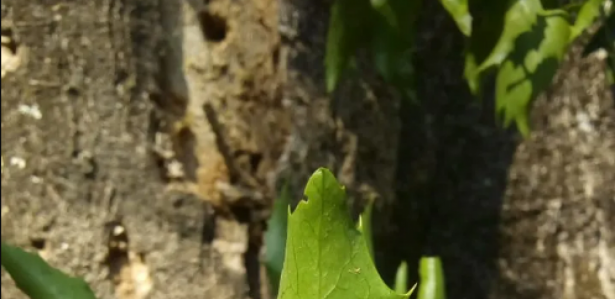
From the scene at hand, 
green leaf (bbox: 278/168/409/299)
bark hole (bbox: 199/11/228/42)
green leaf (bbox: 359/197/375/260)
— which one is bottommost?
green leaf (bbox: 359/197/375/260)

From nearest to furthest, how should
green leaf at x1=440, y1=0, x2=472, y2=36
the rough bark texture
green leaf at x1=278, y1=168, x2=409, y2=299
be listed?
green leaf at x1=278, y1=168, x2=409, y2=299 < green leaf at x1=440, y1=0, x2=472, y2=36 < the rough bark texture

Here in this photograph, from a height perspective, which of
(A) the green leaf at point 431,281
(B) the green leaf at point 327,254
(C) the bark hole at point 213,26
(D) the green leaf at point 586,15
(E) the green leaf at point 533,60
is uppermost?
(C) the bark hole at point 213,26

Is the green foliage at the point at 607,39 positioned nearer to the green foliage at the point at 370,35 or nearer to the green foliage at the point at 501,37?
the green foliage at the point at 501,37

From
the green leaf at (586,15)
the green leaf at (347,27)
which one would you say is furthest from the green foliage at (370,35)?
the green leaf at (586,15)

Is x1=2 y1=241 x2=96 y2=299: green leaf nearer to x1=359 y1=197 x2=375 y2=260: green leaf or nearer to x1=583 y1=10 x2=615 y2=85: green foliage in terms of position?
x1=359 y1=197 x2=375 y2=260: green leaf

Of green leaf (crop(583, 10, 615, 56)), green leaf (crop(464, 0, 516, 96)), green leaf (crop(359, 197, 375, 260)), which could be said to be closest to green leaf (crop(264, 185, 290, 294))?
green leaf (crop(359, 197, 375, 260))

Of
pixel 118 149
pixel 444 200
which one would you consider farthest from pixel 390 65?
pixel 444 200

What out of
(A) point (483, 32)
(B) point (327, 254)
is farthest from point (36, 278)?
(A) point (483, 32)
